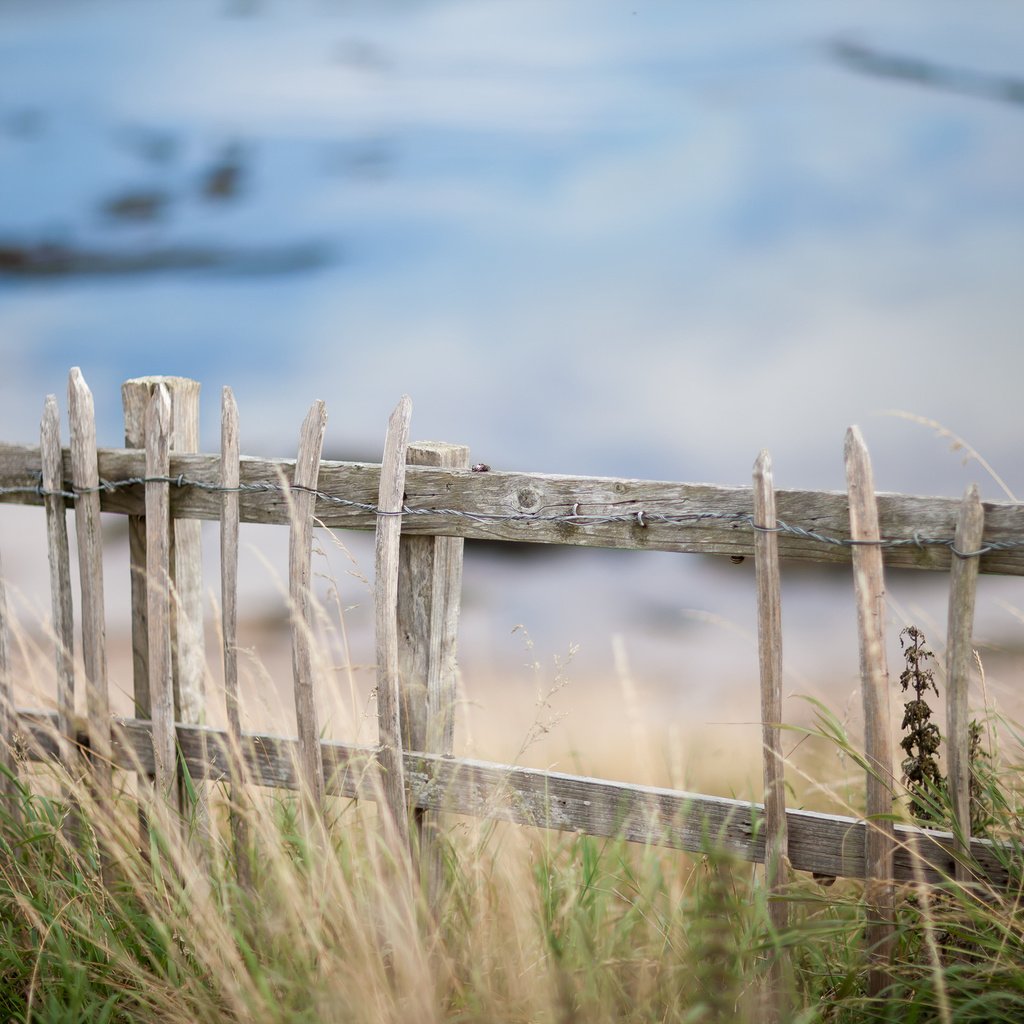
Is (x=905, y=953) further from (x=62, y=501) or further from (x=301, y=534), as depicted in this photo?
(x=62, y=501)

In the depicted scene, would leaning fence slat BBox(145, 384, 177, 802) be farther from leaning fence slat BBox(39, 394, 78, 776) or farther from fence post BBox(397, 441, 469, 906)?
fence post BBox(397, 441, 469, 906)

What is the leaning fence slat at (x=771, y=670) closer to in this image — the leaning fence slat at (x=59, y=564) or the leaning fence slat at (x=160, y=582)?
the leaning fence slat at (x=160, y=582)

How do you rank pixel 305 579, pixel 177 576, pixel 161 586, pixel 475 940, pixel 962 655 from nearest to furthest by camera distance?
pixel 475 940 → pixel 962 655 → pixel 305 579 → pixel 161 586 → pixel 177 576

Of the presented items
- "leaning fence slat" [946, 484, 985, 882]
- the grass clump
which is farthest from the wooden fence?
the grass clump

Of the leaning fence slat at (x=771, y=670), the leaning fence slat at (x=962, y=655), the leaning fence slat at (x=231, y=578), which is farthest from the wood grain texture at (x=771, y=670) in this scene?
the leaning fence slat at (x=231, y=578)

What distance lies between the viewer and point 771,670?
9.21ft

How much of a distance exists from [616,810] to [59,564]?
2366 mm

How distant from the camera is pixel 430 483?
314cm

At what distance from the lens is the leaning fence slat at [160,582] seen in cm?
353

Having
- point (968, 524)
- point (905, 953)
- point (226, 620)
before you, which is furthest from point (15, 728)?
point (968, 524)

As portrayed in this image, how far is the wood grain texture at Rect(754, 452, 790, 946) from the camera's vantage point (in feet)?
8.98

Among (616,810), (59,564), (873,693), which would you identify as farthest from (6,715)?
(873,693)

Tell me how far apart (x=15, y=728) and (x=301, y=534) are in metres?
1.56

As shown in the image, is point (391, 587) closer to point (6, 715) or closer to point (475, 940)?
point (475, 940)
